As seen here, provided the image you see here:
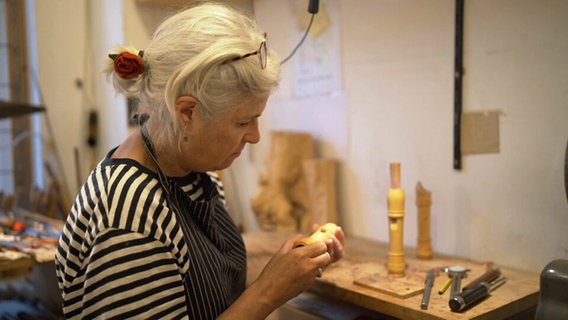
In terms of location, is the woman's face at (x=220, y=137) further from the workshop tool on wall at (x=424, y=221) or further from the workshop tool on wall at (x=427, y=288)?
the workshop tool on wall at (x=424, y=221)

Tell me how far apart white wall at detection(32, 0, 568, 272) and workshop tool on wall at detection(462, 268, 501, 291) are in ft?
0.49

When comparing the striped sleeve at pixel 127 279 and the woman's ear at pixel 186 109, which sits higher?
the woman's ear at pixel 186 109

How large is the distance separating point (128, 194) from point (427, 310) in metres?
0.60

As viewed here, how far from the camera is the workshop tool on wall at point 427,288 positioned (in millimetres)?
1043

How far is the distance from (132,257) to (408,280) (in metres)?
0.64

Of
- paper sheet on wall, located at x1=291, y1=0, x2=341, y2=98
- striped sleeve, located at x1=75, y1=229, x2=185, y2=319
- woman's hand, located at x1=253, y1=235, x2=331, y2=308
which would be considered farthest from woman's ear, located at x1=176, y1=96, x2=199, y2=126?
paper sheet on wall, located at x1=291, y1=0, x2=341, y2=98

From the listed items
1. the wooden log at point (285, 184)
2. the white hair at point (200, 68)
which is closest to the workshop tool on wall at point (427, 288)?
the white hair at point (200, 68)

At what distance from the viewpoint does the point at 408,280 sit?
1.21 m

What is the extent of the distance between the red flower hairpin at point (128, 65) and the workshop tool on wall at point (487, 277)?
2.54 feet

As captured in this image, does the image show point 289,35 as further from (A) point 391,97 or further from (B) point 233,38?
(B) point 233,38

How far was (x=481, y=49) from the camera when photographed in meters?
1.35

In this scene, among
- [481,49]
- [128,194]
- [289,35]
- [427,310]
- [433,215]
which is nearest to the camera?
[128,194]

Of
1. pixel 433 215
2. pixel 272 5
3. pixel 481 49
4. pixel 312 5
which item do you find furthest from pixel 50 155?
pixel 481 49

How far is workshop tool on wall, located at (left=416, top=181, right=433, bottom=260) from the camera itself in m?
1.40
